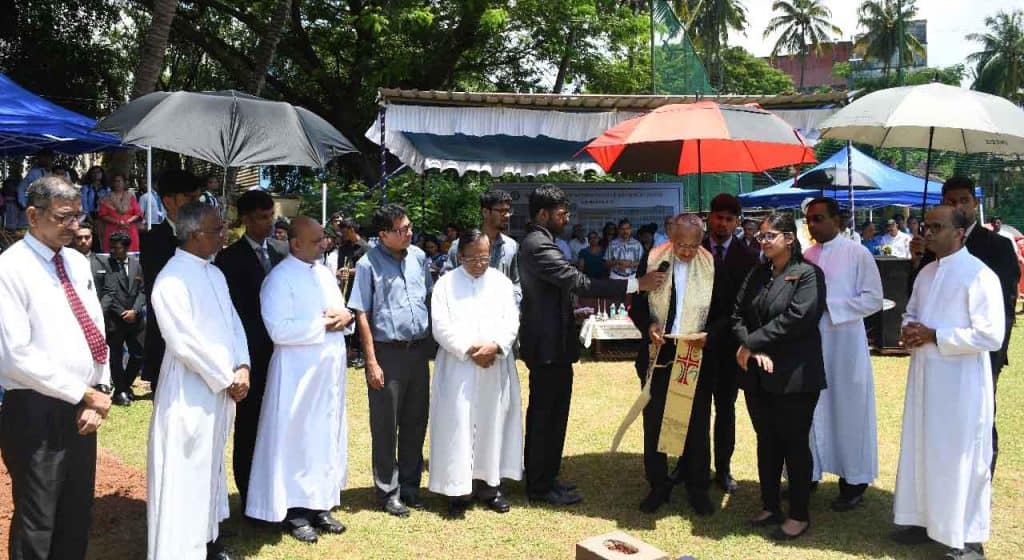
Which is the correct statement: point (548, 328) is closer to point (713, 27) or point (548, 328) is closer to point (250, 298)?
point (250, 298)

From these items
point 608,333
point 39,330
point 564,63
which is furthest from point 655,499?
point 564,63

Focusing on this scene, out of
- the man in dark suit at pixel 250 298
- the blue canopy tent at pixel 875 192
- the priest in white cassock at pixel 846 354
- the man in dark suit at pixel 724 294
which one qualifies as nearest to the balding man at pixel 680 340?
the man in dark suit at pixel 724 294

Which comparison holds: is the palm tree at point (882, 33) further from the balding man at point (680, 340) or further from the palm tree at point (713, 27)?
the balding man at point (680, 340)

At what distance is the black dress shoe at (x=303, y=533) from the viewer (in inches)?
185

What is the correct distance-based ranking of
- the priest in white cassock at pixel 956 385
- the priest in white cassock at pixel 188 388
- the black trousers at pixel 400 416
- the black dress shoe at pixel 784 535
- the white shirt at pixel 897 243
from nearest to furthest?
the priest in white cassock at pixel 188 388
the priest in white cassock at pixel 956 385
the black dress shoe at pixel 784 535
the black trousers at pixel 400 416
the white shirt at pixel 897 243

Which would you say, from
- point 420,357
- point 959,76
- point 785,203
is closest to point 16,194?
point 420,357

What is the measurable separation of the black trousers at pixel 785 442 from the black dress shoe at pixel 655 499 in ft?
2.05

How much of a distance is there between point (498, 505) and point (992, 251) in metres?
3.32

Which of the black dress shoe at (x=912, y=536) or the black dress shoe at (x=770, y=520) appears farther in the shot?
the black dress shoe at (x=770, y=520)

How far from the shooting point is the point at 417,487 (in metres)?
5.39

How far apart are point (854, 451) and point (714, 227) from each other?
172 cm

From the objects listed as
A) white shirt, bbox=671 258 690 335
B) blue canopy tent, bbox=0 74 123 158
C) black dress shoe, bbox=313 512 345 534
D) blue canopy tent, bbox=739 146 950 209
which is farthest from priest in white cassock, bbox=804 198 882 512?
blue canopy tent, bbox=739 146 950 209

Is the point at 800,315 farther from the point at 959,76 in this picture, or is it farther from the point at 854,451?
the point at 959,76

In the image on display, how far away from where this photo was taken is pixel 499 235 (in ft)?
18.5
